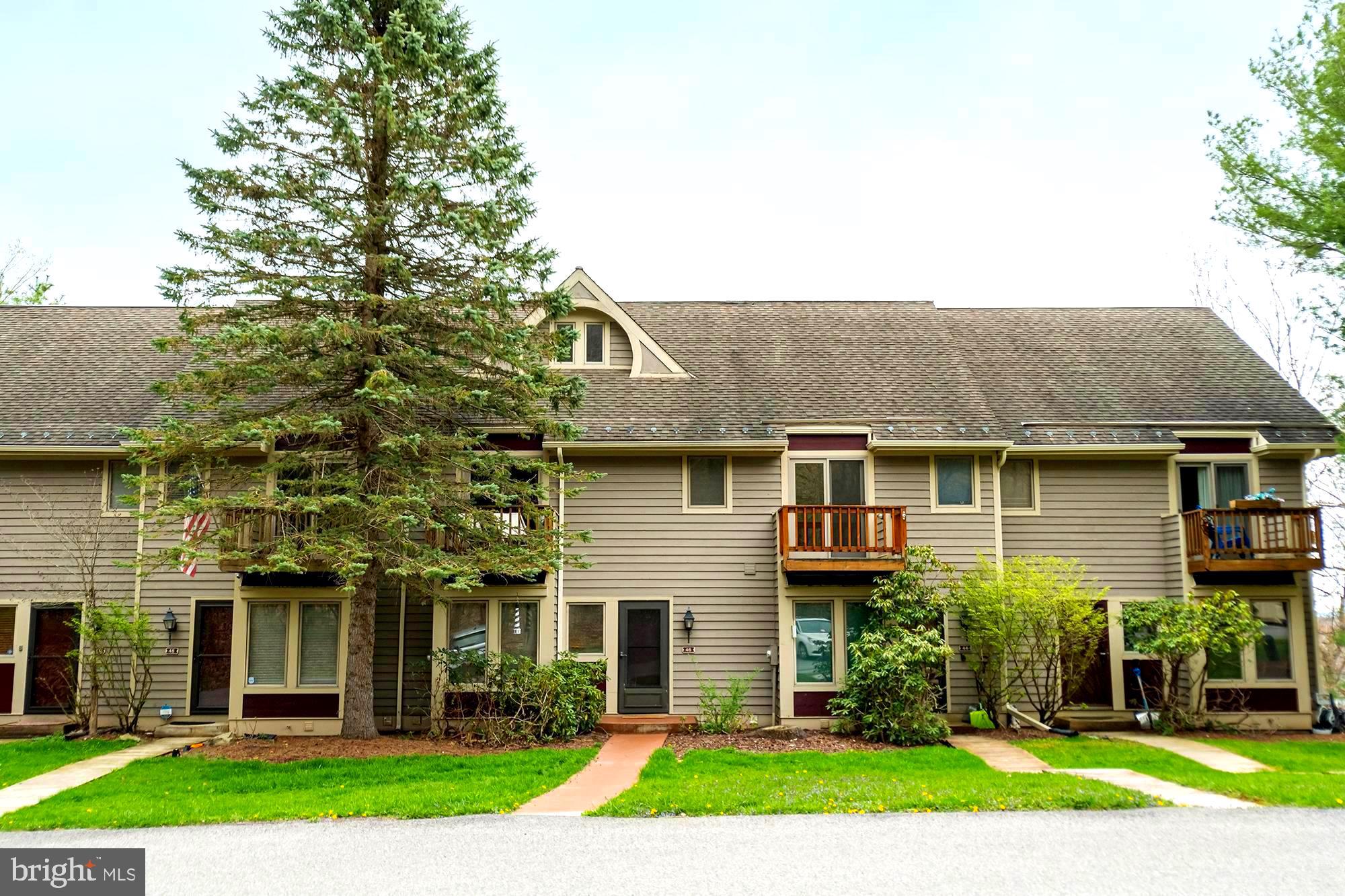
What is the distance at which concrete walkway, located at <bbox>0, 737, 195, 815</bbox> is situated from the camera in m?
10.6

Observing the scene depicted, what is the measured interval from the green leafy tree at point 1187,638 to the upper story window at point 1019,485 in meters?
2.35

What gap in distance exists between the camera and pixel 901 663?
14242 millimetres

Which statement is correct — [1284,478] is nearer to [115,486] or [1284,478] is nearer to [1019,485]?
[1019,485]

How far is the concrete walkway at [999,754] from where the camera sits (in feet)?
39.9

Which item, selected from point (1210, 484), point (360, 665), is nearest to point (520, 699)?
point (360, 665)

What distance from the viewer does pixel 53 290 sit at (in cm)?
3052


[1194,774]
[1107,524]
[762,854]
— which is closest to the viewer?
[762,854]

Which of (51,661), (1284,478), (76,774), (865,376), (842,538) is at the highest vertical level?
(865,376)

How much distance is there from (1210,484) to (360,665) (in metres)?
14.4

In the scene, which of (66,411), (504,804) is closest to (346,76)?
(66,411)

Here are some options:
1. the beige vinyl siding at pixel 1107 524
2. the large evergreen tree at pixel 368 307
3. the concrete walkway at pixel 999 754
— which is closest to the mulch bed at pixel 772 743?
the concrete walkway at pixel 999 754

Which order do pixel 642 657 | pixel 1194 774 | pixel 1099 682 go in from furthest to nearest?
pixel 1099 682 → pixel 642 657 → pixel 1194 774

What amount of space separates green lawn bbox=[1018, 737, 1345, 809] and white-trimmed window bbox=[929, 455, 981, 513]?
13.2ft

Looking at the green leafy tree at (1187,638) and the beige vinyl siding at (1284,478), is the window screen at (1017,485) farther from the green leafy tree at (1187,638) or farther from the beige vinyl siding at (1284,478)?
the beige vinyl siding at (1284,478)
